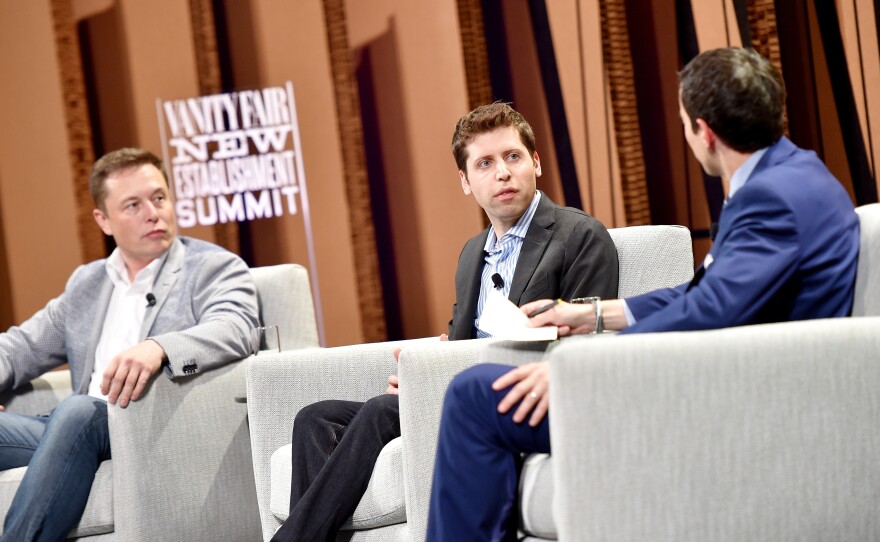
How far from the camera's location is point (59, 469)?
249cm

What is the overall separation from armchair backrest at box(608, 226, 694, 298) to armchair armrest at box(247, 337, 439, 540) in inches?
23.0

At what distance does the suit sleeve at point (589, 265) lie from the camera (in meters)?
2.32

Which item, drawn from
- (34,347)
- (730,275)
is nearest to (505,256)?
(730,275)

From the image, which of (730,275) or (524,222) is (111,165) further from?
(730,275)

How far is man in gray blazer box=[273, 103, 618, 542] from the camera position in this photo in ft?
6.73

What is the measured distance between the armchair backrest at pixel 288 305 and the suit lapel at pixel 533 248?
0.90 metres

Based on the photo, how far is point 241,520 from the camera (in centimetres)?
267

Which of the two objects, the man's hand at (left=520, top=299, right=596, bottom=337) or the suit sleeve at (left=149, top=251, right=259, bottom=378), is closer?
the man's hand at (left=520, top=299, right=596, bottom=337)

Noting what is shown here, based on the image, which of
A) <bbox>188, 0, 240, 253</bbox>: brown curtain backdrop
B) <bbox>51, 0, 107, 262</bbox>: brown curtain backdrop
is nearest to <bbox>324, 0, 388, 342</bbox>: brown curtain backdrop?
<bbox>188, 0, 240, 253</bbox>: brown curtain backdrop

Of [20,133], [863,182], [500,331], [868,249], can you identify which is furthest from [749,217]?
[20,133]

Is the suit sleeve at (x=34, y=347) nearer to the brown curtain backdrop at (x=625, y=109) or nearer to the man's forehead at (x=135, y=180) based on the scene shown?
the man's forehead at (x=135, y=180)

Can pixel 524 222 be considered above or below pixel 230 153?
below

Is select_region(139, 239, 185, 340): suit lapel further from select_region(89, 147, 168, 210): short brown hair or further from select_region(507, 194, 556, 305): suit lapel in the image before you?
select_region(507, 194, 556, 305): suit lapel

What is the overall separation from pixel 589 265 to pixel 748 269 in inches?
29.0
